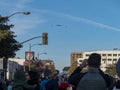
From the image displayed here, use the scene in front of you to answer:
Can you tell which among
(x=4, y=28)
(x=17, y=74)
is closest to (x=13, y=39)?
(x=4, y=28)

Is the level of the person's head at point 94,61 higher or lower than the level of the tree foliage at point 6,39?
lower

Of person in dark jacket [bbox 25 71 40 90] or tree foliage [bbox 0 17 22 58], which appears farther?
tree foliage [bbox 0 17 22 58]

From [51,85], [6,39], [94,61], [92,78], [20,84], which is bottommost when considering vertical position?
[51,85]

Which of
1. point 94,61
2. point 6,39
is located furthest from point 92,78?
point 6,39

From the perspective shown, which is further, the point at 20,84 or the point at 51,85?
the point at 51,85

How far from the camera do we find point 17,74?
911 cm

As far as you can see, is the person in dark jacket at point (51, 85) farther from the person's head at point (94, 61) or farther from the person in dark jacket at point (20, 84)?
the person's head at point (94, 61)

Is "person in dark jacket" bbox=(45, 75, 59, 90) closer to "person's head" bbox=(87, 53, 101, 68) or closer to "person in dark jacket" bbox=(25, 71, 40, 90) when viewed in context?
"person in dark jacket" bbox=(25, 71, 40, 90)

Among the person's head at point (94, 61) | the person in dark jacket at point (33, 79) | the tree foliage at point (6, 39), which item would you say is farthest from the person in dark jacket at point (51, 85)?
the tree foliage at point (6, 39)

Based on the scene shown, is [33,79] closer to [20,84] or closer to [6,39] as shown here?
[20,84]

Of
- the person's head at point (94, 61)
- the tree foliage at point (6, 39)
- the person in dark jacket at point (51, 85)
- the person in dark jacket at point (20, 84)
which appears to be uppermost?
the tree foliage at point (6, 39)

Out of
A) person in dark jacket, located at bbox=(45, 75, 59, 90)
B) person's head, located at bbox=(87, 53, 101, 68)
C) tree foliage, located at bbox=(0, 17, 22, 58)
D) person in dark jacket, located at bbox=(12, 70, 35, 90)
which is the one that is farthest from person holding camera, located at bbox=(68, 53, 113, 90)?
tree foliage, located at bbox=(0, 17, 22, 58)

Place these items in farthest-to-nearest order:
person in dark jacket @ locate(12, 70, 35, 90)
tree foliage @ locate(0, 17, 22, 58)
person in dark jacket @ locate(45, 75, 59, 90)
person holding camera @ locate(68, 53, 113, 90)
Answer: tree foliage @ locate(0, 17, 22, 58), person in dark jacket @ locate(45, 75, 59, 90), person in dark jacket @ locate(12, 70, 35, 90), person holding camera @ locate(68, 53, 113, 90)

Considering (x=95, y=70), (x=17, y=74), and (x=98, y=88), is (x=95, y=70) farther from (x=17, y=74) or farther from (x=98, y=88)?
(x=17, y=74)
